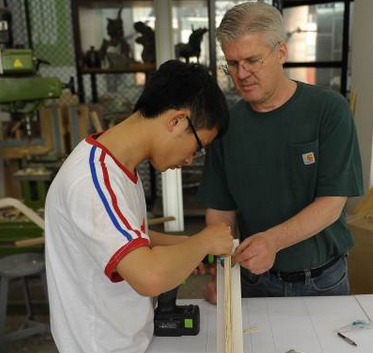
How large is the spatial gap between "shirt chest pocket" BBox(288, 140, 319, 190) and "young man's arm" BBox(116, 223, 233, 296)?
49cm

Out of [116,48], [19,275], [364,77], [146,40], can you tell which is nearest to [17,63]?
[19,275]

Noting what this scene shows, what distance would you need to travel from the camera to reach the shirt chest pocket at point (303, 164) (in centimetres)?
129

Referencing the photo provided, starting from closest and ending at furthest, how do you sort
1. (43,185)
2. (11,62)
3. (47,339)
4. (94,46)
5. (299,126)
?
(299,126), (11,62), (47,339), (43,185), (94,46)

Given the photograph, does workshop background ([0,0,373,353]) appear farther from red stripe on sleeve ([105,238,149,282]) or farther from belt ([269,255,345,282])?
red stripe on sleeve ([105,238,149,282])

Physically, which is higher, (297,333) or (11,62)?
(11,62)

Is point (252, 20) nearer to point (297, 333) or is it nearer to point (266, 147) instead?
point (266, 147)

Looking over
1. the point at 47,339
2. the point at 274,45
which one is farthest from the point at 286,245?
the point at 47,339

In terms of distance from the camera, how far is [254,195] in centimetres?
138

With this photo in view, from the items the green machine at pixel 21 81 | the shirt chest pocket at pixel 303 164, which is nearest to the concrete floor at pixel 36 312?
the green machine at pixel 21 81

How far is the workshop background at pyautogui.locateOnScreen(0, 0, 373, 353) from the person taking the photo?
2250 millimetres

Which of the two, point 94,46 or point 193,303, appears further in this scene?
point 94,46

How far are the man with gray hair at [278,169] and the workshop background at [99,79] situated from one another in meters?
0.88

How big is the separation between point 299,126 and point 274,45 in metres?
0.25

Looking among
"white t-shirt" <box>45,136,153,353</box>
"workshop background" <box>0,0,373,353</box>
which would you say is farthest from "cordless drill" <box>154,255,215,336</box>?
"workshop background" <box>0,0,373,353</box>
